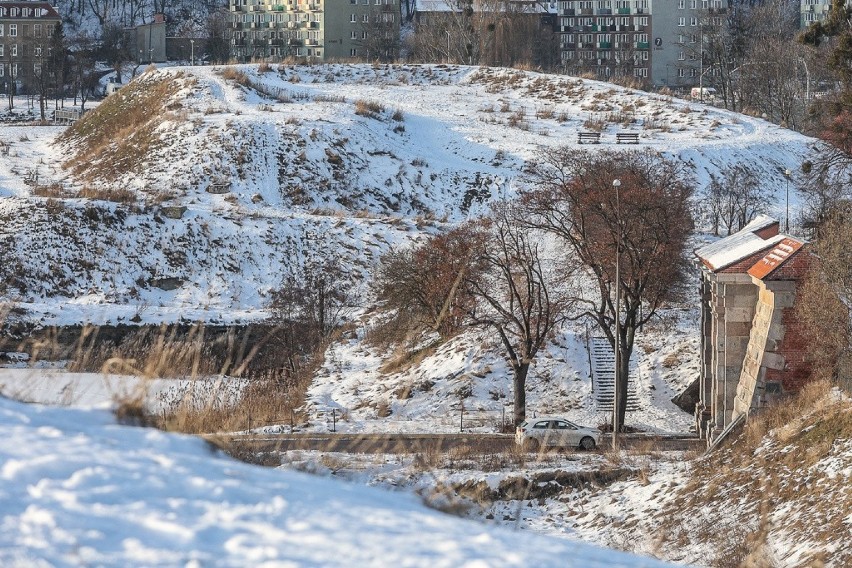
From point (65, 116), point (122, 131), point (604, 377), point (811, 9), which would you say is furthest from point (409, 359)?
point (811, 9)

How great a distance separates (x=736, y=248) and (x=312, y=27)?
9418 cm

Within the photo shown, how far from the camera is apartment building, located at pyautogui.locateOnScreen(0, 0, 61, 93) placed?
4163 inches

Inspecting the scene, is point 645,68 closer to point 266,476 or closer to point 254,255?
point 254,255

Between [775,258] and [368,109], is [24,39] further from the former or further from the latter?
[775,258]

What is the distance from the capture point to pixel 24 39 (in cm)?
11200

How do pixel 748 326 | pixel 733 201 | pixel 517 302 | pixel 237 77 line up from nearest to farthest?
pixel 748 326
pixel 517 302
pixel 733 201
pixel 237 77

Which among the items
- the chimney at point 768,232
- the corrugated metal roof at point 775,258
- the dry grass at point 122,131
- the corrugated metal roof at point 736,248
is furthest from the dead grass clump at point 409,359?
the dry grass at point 122,131

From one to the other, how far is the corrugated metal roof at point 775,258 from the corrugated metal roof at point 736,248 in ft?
1.54

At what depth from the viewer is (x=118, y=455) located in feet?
17.9

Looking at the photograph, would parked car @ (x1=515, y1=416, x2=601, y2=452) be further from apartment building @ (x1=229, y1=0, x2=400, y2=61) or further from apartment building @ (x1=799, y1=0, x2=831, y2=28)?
apartment building @ (x1=799, y1=0, x2=831, y2=28)

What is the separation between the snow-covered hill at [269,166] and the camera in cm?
4597

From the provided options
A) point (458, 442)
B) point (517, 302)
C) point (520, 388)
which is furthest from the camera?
point (517, 302)

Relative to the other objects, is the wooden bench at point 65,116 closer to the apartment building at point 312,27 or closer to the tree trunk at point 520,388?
the apartment building at point 312,27

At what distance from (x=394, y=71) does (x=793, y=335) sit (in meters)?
60.6
